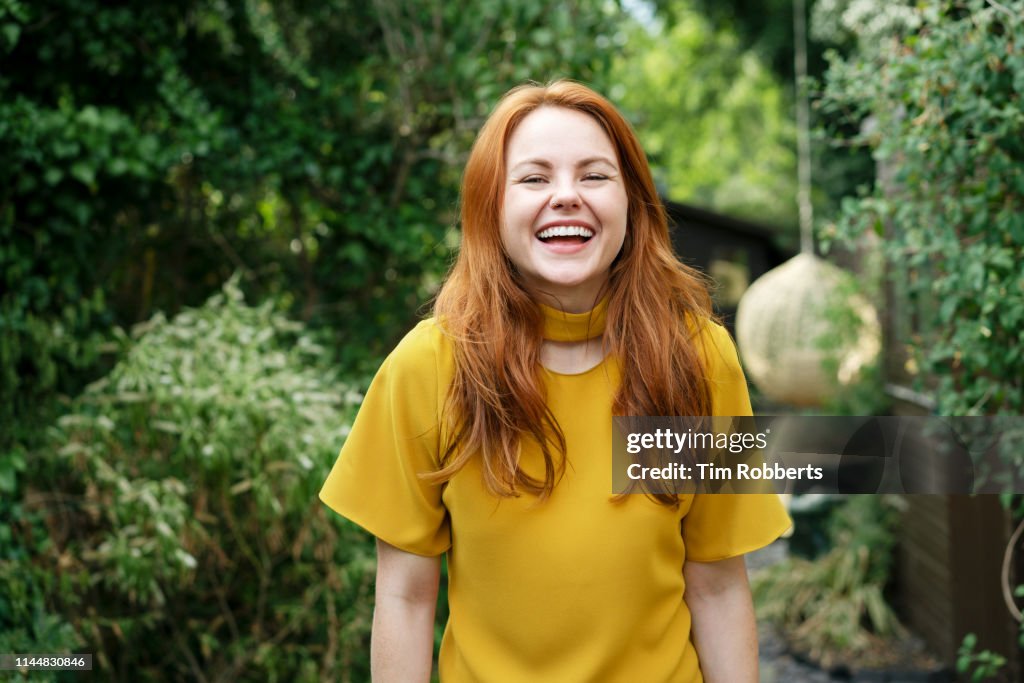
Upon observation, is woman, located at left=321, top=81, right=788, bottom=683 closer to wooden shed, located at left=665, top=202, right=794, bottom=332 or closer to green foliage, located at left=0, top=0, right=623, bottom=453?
green foliage, located at left=0, top=0, right=623, bottom=453

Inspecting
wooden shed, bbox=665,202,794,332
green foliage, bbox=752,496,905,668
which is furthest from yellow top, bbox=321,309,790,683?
wooden shed, bbox=665,202,794,332

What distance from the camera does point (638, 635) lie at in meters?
1.55

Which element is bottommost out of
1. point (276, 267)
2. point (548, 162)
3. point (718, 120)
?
point (548, 162)

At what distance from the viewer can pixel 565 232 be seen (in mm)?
1572

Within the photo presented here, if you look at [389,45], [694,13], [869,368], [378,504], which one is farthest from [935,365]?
[694,13]

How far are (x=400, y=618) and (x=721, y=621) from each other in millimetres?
542

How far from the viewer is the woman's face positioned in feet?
5.14

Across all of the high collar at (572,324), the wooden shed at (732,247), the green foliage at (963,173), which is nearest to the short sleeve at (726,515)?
the high collar at (572,324)

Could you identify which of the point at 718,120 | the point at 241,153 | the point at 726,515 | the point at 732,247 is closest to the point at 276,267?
the point at 241,153

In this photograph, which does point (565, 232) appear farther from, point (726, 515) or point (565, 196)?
point (726, 515)

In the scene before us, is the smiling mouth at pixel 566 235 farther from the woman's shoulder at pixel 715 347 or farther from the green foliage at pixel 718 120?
the green foliage at pixel 718 120

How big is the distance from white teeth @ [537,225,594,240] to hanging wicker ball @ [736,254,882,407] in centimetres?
479

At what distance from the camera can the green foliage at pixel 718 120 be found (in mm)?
13531

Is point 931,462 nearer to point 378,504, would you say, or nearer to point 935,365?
point 935,365
